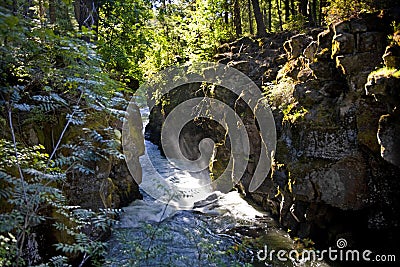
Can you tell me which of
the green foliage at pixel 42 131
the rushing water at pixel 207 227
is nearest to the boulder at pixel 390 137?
the rushing water at pixel 207 227

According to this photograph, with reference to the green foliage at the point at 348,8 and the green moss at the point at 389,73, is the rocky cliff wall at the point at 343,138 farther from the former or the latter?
the green foliage at the point at 348,8

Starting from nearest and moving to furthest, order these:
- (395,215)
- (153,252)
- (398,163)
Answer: (153,252)
(398,163)
(395,215)

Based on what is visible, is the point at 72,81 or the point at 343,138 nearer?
the point at 72,81

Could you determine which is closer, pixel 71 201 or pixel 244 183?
pixel 71 201

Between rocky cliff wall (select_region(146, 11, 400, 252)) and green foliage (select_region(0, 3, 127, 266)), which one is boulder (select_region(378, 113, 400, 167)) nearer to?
rocky cliff wall (select_region(146, 11, 400, 252))

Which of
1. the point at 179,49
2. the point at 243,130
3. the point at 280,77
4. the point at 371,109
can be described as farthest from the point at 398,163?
the point at 179,49

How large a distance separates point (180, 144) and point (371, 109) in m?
14.4

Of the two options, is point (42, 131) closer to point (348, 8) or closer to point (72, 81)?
point (72, 81)

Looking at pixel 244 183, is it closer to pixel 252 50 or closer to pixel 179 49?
pixel 252 50

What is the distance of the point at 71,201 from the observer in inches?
287

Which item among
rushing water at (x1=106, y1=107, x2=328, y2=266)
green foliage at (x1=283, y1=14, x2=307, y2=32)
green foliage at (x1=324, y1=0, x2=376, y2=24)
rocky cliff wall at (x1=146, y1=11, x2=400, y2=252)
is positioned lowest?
rushing water at (x1=106, y1=107, x2=328, y2=266)

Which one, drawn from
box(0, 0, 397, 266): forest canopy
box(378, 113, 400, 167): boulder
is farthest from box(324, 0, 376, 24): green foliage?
box(378, 113, 400, 167): boulder

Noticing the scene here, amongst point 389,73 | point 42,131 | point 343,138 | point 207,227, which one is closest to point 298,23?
point 343,138

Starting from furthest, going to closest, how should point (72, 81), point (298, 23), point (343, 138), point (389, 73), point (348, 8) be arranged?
point (298, 23) → point (348, 8) → point (343, 138) → point (389, 73) → point (72, 81)
